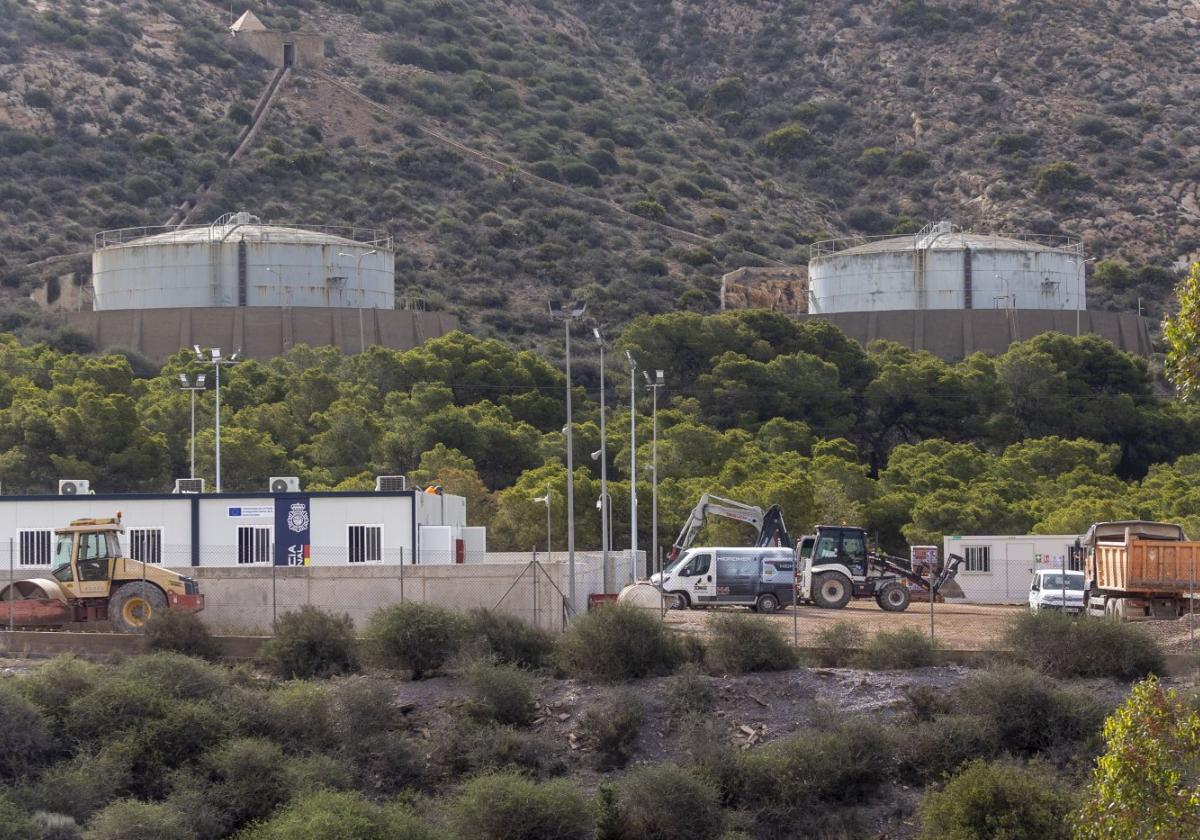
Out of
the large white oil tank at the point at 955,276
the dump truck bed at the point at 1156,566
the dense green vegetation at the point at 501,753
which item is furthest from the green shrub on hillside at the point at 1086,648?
the large white oil tank at the point at 955,276

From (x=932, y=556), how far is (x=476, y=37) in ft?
362

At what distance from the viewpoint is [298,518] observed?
47.3 meters

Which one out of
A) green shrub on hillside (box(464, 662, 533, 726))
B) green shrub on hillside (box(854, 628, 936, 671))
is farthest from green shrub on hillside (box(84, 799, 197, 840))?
green shrub on hillside (box(854, 628, 936, 671))

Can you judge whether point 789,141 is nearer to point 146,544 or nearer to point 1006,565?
point 1006,565

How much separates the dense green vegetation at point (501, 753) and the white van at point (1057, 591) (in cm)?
884

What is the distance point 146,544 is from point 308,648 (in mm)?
10395

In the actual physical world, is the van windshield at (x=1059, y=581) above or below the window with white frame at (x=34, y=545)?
below

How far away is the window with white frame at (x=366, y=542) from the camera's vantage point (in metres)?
47.2

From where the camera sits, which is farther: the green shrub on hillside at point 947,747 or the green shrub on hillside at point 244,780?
the green shrub on hillside at point 947,747

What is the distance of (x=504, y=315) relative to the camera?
113m

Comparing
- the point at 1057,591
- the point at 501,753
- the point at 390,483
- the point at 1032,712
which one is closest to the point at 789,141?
the point at 390,483

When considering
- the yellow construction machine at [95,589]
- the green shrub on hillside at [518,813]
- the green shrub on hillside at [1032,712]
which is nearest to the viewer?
the green shrub on hillside at [518,813]

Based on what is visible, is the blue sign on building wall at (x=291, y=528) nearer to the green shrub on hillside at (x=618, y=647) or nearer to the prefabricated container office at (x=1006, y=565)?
the green shrub on hillside at (x=618, y=647)

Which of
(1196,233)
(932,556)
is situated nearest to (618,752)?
(932,556)
